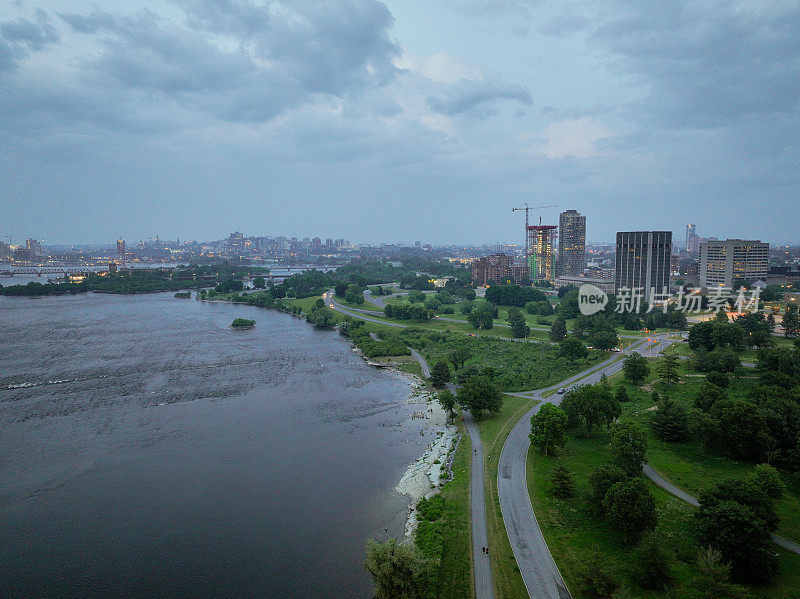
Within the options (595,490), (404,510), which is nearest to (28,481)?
(404,510)

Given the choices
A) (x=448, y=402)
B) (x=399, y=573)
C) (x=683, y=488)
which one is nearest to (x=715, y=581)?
(x=683, y=488)

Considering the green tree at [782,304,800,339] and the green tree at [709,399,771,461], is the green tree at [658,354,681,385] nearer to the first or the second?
the green tree at [709,399,771,461]

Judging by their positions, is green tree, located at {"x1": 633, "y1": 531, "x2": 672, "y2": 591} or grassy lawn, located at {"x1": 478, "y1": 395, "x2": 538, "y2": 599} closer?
green tree, located at {"x1": 633, "y1": 531, "x2": 672, "y2": 591}

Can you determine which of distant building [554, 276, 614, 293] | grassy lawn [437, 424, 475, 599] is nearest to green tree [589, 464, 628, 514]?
grassy lawn [437, 424, 475, 599]

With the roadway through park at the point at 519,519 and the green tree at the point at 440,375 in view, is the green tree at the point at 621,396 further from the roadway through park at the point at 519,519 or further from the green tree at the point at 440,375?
the green tree at the point at 440,375

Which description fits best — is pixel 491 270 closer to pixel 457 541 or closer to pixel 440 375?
pixel 440 375

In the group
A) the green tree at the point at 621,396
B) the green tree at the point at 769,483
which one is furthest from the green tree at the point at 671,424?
the green tree at the point at 769,483
